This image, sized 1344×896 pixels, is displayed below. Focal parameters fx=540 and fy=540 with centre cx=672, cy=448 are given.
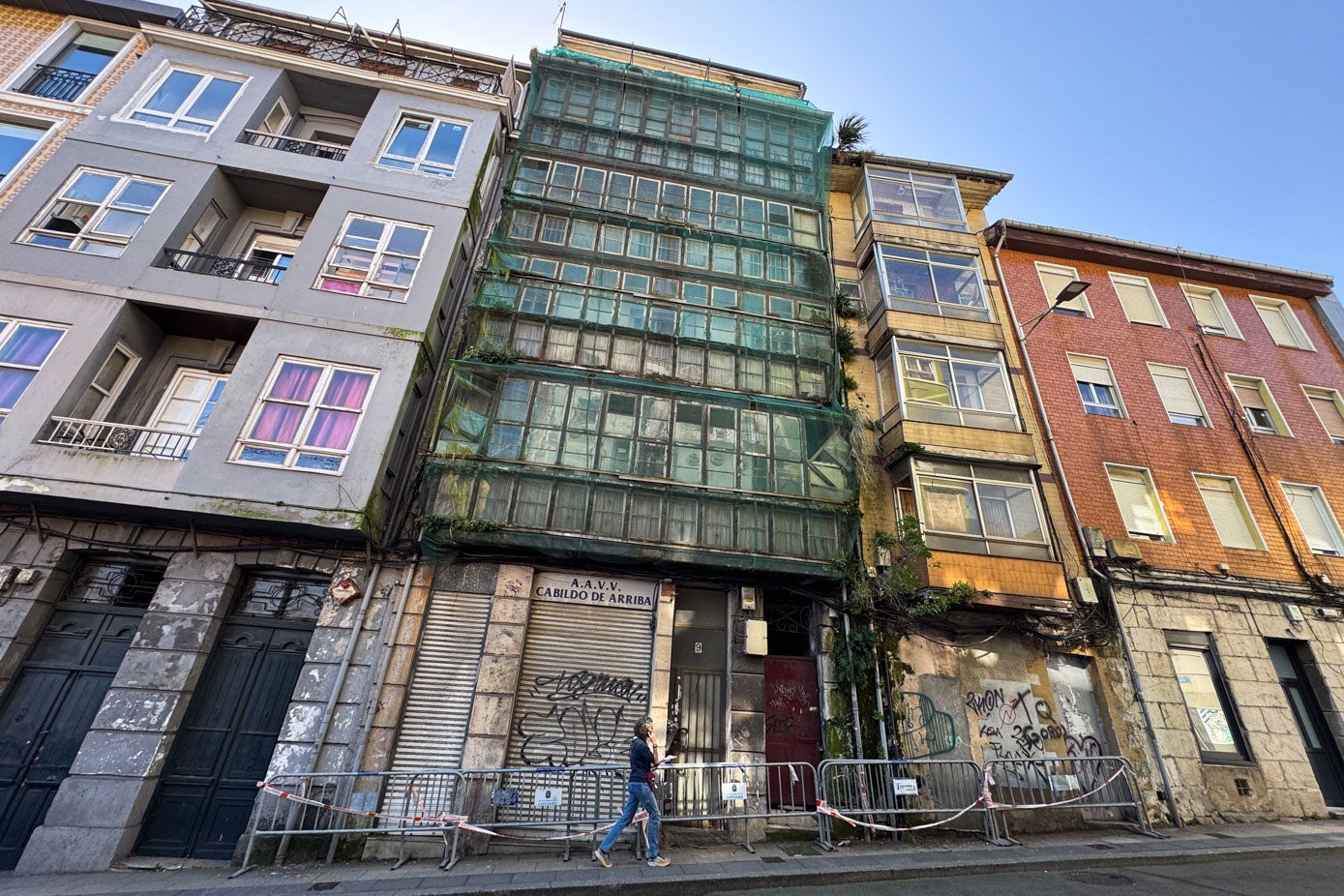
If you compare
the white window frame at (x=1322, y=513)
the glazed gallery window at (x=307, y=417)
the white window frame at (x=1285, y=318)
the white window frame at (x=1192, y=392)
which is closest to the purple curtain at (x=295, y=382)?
the glazed gallery window at (x=307, y=417)

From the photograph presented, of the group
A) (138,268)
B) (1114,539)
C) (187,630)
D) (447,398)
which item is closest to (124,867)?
(187,630)

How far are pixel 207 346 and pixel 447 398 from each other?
531 centimetres

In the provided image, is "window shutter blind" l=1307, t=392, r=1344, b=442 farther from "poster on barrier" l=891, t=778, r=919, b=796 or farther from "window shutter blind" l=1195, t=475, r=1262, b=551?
"poster on barrier" l=891, t=778, r=919, b=796

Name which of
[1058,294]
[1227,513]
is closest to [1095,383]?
[1058,294]

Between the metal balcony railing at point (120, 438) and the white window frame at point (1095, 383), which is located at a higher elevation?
the white window frame at point (1095, 383)

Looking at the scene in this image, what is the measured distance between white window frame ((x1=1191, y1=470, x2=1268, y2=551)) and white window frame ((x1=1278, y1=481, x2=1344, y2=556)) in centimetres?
125

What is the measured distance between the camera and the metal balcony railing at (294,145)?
12.4 m

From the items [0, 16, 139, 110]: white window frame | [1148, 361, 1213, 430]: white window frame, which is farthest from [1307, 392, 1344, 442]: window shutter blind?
[0, 16, 139, 110]: white window frame

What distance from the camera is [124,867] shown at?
7.62m

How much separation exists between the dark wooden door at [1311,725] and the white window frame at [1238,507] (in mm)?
2329

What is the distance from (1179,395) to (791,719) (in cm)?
1456

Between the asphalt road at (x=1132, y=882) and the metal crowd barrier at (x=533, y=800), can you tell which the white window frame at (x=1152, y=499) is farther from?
the metal crowd barrier at (x=533, y=800)

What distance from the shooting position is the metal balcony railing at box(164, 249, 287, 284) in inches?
429

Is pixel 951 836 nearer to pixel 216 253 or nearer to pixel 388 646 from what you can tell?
pixel 388 646
